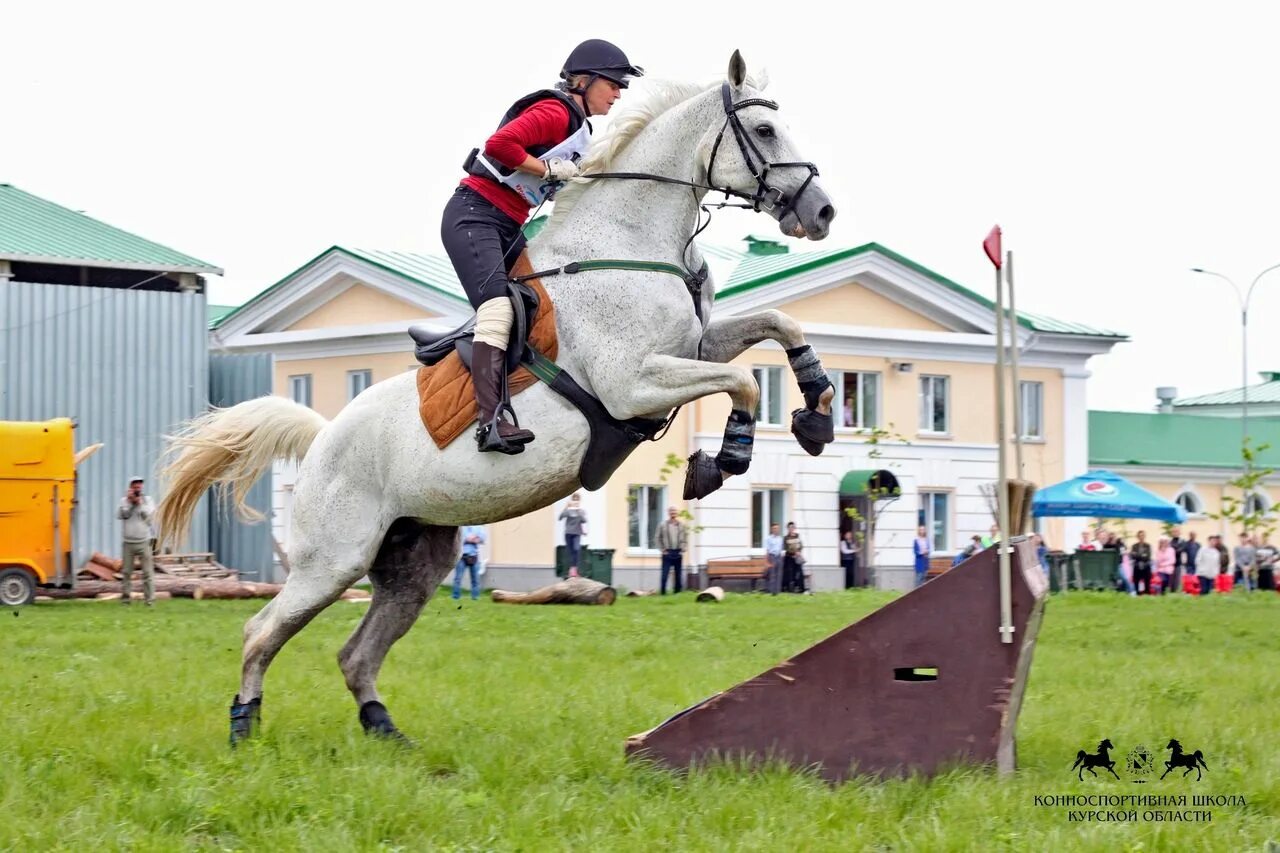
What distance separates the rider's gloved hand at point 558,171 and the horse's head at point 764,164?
58 centimetres

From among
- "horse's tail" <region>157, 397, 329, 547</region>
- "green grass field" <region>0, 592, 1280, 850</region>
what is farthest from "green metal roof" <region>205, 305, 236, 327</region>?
"horse's tail" <region>157, 397, 329, 547</region>

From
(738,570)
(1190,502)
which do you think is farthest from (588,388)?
(1190,502)

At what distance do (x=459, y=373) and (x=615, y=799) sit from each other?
2.12m

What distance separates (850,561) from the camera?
129 feet

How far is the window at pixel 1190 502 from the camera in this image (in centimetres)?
5203

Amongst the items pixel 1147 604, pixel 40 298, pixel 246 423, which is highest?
pixel 40 298

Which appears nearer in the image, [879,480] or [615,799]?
[615,799]

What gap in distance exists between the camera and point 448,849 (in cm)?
495

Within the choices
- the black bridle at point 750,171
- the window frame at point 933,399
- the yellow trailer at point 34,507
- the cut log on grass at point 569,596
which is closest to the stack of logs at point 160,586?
the yellow trailer at point 34,507

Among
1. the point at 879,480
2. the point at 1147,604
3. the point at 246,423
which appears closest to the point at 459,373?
the point at 246,423

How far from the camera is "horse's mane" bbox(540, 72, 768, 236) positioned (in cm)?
700

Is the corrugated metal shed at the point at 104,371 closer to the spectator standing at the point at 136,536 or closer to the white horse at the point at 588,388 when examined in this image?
the spectator standing at the point at 136,536

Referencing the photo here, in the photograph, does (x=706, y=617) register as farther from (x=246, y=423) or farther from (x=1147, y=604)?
(x=246, y=423)

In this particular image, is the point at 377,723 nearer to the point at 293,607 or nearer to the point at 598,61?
the point at 293,607
